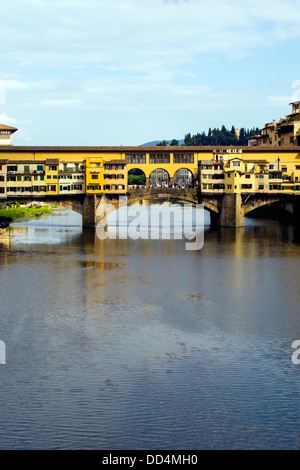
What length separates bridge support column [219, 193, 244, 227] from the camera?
79.4 metres

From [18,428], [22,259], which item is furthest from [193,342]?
[22,259]

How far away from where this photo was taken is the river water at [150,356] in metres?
19.5

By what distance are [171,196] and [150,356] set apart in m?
56.5

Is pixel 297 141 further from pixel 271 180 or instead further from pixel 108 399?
pixel 108 399

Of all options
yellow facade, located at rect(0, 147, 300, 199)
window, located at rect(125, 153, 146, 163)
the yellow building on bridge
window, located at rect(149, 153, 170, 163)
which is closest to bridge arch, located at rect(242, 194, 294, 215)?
the yellow building on bridge

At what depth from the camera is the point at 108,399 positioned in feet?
70.6

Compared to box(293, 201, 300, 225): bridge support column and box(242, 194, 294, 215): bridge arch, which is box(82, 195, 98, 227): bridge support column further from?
box(293, 201, 300, 225): bridge support column

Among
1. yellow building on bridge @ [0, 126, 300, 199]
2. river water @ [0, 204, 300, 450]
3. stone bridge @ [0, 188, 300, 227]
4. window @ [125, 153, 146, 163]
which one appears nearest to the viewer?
river water @ [0, 204, 300, 450]

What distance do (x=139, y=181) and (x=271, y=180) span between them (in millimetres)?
92287

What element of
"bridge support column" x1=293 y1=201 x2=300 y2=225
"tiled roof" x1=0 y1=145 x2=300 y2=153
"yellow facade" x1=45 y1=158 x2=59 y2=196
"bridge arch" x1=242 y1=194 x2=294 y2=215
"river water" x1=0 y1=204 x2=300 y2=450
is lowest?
"river water" x1=0 y1=204 x2=300 y2=450

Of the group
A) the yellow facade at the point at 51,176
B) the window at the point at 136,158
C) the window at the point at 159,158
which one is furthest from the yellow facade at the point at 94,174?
the window at the point at 159,158

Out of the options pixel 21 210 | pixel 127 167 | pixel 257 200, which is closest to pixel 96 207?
pixel 127 167

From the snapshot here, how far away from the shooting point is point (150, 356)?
2598 centimetres

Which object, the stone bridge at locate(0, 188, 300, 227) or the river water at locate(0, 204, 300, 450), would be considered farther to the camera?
the stone bridge at locate(0, 188, 300, 227)
